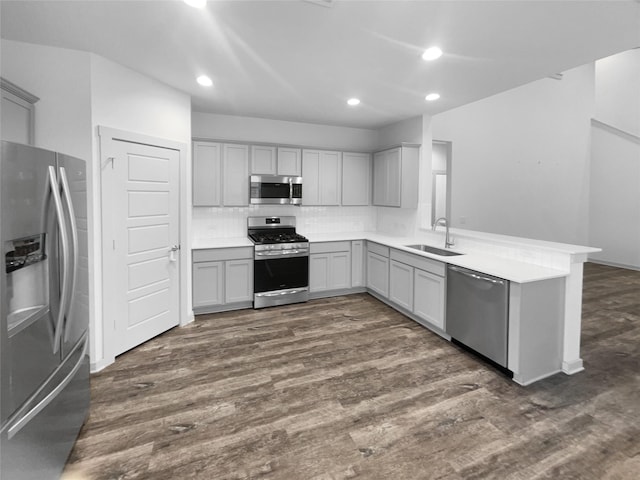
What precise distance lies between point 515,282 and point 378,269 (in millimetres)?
Result: 2268

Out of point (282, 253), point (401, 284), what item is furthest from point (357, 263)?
point (282, 253)

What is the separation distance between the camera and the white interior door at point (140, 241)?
3021mm

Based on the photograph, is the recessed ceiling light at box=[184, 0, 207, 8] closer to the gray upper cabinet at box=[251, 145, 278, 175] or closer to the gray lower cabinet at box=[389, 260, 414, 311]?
the gray upper cabinet at box=[251, 145, 278, 175]

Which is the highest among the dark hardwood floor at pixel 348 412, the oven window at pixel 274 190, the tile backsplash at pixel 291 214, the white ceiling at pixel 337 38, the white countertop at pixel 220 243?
the white ceiling at pixel 337 38

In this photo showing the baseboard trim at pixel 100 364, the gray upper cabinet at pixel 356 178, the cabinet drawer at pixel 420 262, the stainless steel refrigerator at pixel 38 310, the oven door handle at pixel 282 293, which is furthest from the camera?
the gray upper cabinet at pixel 356 178

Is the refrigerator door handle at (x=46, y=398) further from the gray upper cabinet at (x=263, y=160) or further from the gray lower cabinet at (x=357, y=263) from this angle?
the gray lower cabinet at (x=357, y=263)

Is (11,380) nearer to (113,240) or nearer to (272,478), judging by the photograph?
(272,478)

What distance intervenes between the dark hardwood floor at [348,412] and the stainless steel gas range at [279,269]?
823 mm

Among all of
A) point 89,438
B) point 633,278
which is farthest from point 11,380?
point 633,278

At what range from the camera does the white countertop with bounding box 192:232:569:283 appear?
9.07 ft

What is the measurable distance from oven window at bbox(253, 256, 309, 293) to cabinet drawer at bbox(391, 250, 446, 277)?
125cm

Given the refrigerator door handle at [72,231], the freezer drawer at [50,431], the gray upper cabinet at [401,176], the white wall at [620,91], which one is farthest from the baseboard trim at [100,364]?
the white wall at [620,91]

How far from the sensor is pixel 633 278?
6016 millimetres

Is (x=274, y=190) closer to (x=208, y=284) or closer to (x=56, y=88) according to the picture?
(x=208, y=284)
